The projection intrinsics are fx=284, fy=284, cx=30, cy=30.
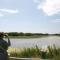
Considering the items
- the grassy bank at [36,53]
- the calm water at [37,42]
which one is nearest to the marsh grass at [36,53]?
the grassy bank at [36,53]

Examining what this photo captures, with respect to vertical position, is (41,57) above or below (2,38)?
below

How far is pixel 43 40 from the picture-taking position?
1467 centimetres

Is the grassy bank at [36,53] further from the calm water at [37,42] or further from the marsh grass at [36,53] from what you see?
the calm water at [37,42]

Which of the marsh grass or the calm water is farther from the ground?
the calm water

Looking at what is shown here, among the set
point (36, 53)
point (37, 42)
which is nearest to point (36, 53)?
point (36, 53)

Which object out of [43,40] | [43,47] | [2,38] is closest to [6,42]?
[2,38]

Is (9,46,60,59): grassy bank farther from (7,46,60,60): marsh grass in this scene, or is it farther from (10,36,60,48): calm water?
(10,36,60,48): calm water

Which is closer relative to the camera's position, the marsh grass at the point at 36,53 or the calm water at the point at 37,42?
the marsh grass at the point at 36,53

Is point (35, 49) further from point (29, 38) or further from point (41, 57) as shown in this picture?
point (29, 38)

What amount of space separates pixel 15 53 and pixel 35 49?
2.89ft

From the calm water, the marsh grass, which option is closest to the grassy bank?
the marsh grass

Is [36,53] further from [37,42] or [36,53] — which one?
[37,42]

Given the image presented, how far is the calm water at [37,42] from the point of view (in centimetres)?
1324

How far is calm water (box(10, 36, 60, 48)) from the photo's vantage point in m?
13.2
